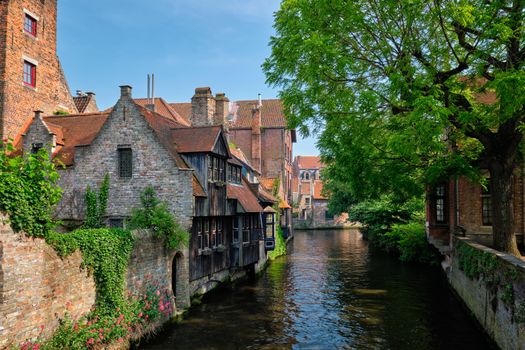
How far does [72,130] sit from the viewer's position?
66.9 feet

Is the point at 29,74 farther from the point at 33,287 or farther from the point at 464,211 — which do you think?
the point at 464,211

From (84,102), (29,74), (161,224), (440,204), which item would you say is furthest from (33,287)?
(84,102)

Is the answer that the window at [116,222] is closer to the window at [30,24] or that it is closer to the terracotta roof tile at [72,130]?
the terracotta roof tile at [72,130]

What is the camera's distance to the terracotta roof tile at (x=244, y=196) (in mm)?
20778

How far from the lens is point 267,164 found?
157ft

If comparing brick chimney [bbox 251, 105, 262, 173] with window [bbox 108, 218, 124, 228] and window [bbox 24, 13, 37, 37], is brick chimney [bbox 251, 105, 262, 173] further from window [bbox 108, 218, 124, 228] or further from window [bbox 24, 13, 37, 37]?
window [bbox 108, 218, 124, 228]

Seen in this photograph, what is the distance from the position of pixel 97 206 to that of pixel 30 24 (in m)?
13.9

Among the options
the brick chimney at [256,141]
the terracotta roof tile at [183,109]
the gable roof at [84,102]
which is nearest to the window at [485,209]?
the gable roof at [84,102]

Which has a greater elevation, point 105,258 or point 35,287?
point 105,258

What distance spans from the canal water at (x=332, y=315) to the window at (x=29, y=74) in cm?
1624

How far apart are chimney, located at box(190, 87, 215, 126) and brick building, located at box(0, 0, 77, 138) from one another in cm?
912

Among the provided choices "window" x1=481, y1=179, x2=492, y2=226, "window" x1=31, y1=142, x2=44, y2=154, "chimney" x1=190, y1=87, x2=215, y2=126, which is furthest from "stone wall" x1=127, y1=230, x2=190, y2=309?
"window" x1=481, y1=179, x2=492, y2=226

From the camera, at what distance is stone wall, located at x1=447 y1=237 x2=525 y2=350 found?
984 cm

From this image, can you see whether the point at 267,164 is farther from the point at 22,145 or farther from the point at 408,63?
the point at 408,63
